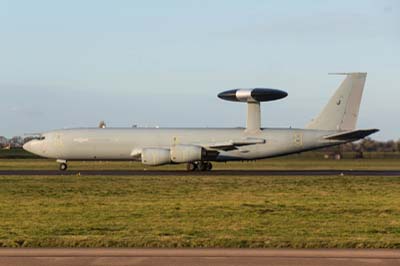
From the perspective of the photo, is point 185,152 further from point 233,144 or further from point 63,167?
point 63,167

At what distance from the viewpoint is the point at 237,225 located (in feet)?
61.1

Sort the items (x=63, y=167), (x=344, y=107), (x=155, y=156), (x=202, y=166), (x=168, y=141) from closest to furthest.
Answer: (x=155, y=156) < (x=202, y=166) < (x=344, y=107) < (x=63, y=167) < (x=168, y=141)

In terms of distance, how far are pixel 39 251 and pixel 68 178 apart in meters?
26.4

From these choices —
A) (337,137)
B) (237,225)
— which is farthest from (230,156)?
(237,225)

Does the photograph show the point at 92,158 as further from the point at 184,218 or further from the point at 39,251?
the point at 39,251

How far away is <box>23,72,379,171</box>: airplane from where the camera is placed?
52.7m

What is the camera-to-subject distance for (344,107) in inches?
2085

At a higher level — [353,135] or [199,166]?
[353,135]

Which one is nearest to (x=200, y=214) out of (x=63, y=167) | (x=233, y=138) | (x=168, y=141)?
(x=233, y=138)

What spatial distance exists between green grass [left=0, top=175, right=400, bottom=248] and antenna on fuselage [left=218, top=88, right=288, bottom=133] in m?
17.3

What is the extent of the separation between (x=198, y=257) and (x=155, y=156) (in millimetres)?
38358

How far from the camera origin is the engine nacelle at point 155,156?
50969 millimetres

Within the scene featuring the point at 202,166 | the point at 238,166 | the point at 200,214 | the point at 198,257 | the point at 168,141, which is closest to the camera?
the point at 198,257

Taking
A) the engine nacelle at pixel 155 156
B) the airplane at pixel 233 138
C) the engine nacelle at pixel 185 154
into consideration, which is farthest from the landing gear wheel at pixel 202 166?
the engine nacelle at pixel 155 156
